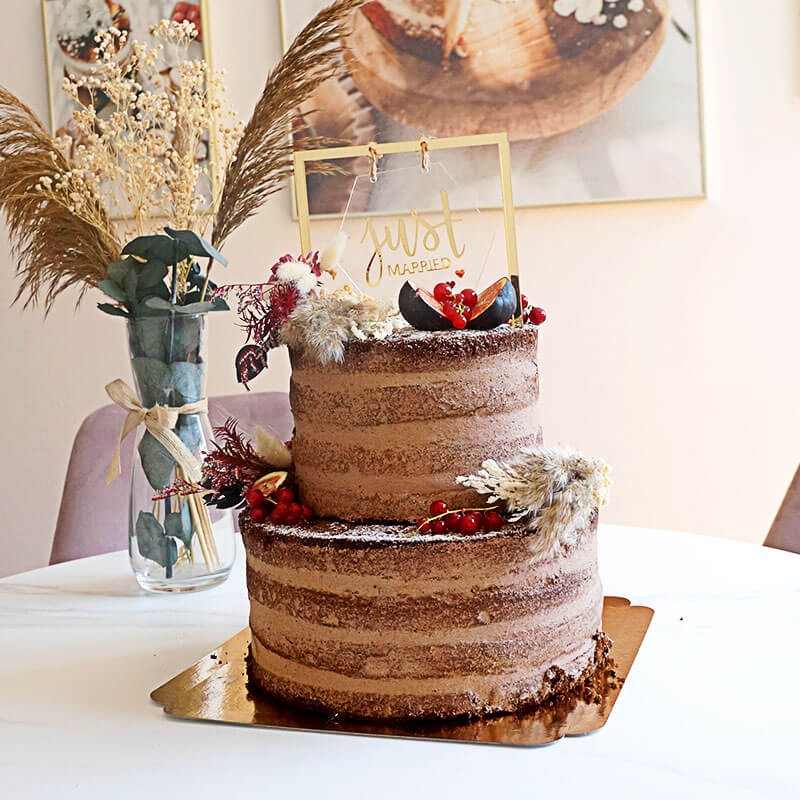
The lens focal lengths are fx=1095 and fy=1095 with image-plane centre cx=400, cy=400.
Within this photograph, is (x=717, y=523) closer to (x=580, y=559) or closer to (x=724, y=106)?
(x=724, y=106)

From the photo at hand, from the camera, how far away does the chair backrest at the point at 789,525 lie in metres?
1.82

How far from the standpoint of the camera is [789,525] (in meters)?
1.83

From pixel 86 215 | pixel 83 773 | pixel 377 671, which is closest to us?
pixel 83 773

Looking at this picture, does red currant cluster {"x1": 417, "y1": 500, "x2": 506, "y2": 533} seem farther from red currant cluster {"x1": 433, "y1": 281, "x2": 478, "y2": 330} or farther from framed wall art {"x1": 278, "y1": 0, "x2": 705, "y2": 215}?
framed wall art {"x1": 278, "y1": 0, "x2": 705, "y2": 215}

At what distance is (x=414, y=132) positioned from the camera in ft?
8.95

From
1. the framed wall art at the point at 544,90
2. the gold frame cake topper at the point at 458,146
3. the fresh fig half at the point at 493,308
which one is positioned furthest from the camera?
the framed wall art at the point at 544,90

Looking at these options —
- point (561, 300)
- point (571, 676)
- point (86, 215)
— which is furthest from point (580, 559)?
point (561, 300)

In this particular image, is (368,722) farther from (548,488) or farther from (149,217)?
(149,217)

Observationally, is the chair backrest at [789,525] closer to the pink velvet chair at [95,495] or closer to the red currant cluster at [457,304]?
the red currant cluster at [457,304]

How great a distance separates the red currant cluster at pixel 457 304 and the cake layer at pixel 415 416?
16 millimetres

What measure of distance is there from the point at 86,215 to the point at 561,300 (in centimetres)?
144

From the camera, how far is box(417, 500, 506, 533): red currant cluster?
1110 millimetres

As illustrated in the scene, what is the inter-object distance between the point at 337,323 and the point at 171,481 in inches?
21.8

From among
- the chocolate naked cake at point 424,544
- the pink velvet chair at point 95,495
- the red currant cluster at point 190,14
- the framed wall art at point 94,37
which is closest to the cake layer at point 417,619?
the chocolate naked cake at point 424,544
